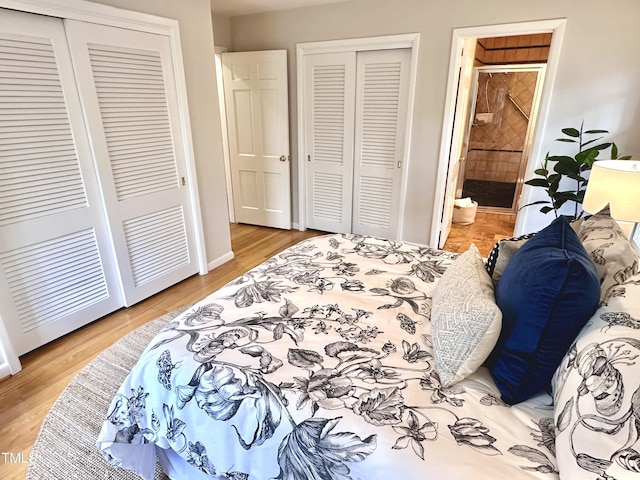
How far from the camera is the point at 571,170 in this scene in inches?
108

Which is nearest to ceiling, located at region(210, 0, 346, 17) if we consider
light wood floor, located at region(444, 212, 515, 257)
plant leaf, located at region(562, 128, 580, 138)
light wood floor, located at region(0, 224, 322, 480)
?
plant leaf, located at region(562, 128, 580, 138)

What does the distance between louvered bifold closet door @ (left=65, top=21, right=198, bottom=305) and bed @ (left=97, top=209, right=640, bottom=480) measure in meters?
1.50

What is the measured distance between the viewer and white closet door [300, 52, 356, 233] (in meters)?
3.67

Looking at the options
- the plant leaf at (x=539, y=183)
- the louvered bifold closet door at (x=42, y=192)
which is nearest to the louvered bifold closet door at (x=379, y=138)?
the plant leaf at (x=539, y=183)

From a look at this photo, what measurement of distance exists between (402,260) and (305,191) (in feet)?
8.34

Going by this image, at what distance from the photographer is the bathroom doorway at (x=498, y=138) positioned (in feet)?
17.1

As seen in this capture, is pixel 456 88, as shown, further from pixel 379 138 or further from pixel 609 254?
pixel 609 254

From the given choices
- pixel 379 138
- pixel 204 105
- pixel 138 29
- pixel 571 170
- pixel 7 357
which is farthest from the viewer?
pixel 379 138

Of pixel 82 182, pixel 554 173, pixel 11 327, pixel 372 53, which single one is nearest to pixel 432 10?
pixel 372 53

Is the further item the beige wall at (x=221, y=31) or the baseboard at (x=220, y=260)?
the beige wall at (x=221, y=31)

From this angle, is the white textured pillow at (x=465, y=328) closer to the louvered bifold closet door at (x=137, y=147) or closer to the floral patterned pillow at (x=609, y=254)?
the floral patterned pillow at (x=609, y=254)

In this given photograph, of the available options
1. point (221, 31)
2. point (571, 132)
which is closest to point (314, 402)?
point (571, 132)

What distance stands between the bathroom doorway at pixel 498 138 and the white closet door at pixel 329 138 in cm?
210

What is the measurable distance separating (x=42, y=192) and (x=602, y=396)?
2.68 meters
